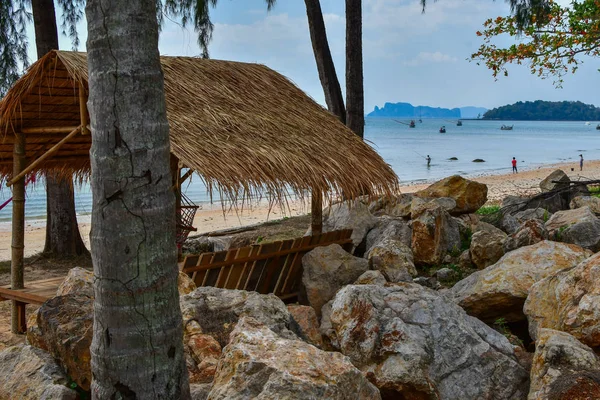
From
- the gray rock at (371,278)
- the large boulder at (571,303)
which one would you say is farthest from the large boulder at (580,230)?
the gray rock at (371,278)

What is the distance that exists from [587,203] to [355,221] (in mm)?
3384

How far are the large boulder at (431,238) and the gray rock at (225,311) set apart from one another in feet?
11.9

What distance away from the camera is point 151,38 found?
2.80m

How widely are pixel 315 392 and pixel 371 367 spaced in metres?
1.37

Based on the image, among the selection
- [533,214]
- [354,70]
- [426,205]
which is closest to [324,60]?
[354,70]

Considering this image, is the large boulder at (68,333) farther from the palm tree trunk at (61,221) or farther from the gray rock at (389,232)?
the palm tree trunk at (61,221)

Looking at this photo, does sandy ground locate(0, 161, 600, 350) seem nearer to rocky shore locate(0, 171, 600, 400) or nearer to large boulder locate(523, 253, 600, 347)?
rocky shore locate(0, 171, 600, 400)

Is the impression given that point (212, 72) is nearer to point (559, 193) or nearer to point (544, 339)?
point (544, 339)

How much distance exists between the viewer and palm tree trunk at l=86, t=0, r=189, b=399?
2746 millimetres

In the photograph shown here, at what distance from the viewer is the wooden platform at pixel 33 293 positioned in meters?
6.64

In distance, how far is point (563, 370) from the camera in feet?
12.6

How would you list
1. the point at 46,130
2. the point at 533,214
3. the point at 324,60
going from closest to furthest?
the point at 46,130 < the point at 533,214 < the point at 324,60

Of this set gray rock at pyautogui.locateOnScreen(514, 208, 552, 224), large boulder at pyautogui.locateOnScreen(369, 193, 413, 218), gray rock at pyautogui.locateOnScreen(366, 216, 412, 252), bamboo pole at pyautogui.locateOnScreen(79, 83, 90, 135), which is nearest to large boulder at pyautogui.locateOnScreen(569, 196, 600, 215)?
gray rock at pyautogui.locateOnScreen(514, 208, 552, 224)

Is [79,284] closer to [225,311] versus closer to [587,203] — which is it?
[225,311]
